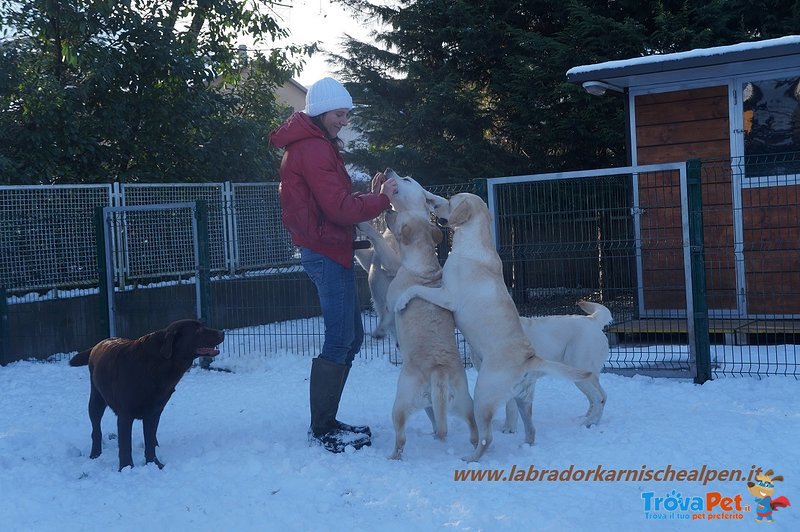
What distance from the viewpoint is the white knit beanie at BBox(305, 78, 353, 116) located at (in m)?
4.86

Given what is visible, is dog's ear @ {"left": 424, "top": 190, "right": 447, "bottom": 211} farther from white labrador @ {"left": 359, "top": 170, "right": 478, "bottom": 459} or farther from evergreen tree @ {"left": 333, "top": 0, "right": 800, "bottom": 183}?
evergreen tree @ {"left": 333, "top": 0, "right": 800, "bottom": 183}

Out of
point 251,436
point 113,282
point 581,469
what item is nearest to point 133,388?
point 251,436

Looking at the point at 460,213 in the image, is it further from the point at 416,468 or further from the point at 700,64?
the point at 700,64

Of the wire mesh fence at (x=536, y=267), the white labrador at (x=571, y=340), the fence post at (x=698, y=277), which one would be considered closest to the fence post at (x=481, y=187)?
the wire mesh fence at (x=536, y=267)

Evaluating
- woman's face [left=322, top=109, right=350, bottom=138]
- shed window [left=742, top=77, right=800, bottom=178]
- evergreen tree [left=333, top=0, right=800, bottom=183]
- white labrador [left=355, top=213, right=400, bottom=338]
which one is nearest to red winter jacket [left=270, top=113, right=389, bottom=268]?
woman's face [left=322, top=109, right=350, bottom=138]

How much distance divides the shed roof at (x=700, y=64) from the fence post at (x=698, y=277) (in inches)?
73.4

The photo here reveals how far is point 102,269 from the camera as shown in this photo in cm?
862

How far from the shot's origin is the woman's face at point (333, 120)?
492cm

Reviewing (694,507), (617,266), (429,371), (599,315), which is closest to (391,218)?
(429,371)

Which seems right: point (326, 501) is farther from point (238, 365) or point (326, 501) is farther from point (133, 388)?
point (238, 365)

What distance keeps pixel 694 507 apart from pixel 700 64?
554 centimetres

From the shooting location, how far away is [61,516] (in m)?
3.88

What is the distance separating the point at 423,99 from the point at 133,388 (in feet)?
31.0

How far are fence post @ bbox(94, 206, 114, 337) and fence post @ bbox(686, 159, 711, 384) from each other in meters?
5.86
